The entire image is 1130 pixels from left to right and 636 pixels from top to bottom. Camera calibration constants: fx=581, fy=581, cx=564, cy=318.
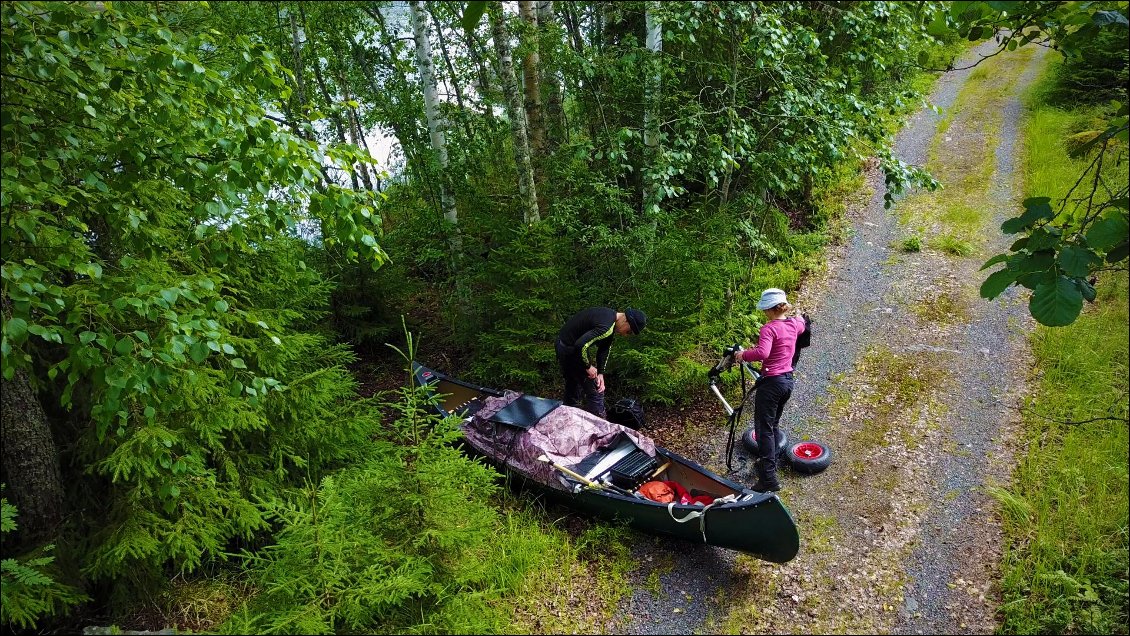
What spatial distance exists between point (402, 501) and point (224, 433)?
2498 mm

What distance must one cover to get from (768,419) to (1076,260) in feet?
14.2

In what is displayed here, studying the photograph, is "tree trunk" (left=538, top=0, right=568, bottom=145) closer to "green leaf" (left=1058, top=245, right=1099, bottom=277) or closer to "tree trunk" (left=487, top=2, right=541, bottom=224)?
"tree trunk" (left=487, top=2, right=541, bottom=224)

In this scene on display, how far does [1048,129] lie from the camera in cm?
1352

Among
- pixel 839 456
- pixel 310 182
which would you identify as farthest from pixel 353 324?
pixel 839 456

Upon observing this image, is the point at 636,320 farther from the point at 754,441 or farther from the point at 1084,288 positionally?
the point at 1084,288

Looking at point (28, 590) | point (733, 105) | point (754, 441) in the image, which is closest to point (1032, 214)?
point (754, 441)

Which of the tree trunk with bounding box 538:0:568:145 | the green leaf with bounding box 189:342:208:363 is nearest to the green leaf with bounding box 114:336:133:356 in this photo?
the green leaf with bounding box 189:342:208:363

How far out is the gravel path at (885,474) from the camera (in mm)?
5160

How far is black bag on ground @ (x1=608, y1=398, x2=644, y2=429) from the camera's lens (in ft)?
25.4

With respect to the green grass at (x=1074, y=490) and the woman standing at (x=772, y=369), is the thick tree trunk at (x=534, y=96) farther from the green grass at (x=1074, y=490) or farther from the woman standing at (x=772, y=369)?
the green grass at (x=1074, y=490)

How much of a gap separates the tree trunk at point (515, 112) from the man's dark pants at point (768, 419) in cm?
408

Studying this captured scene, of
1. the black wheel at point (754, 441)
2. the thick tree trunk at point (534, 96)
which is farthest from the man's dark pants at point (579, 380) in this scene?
the thick tree trunk at point (534, 96)

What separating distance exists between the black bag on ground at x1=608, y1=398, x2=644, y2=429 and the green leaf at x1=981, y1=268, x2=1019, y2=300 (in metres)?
5.49

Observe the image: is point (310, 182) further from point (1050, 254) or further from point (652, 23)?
point (652, 23)
